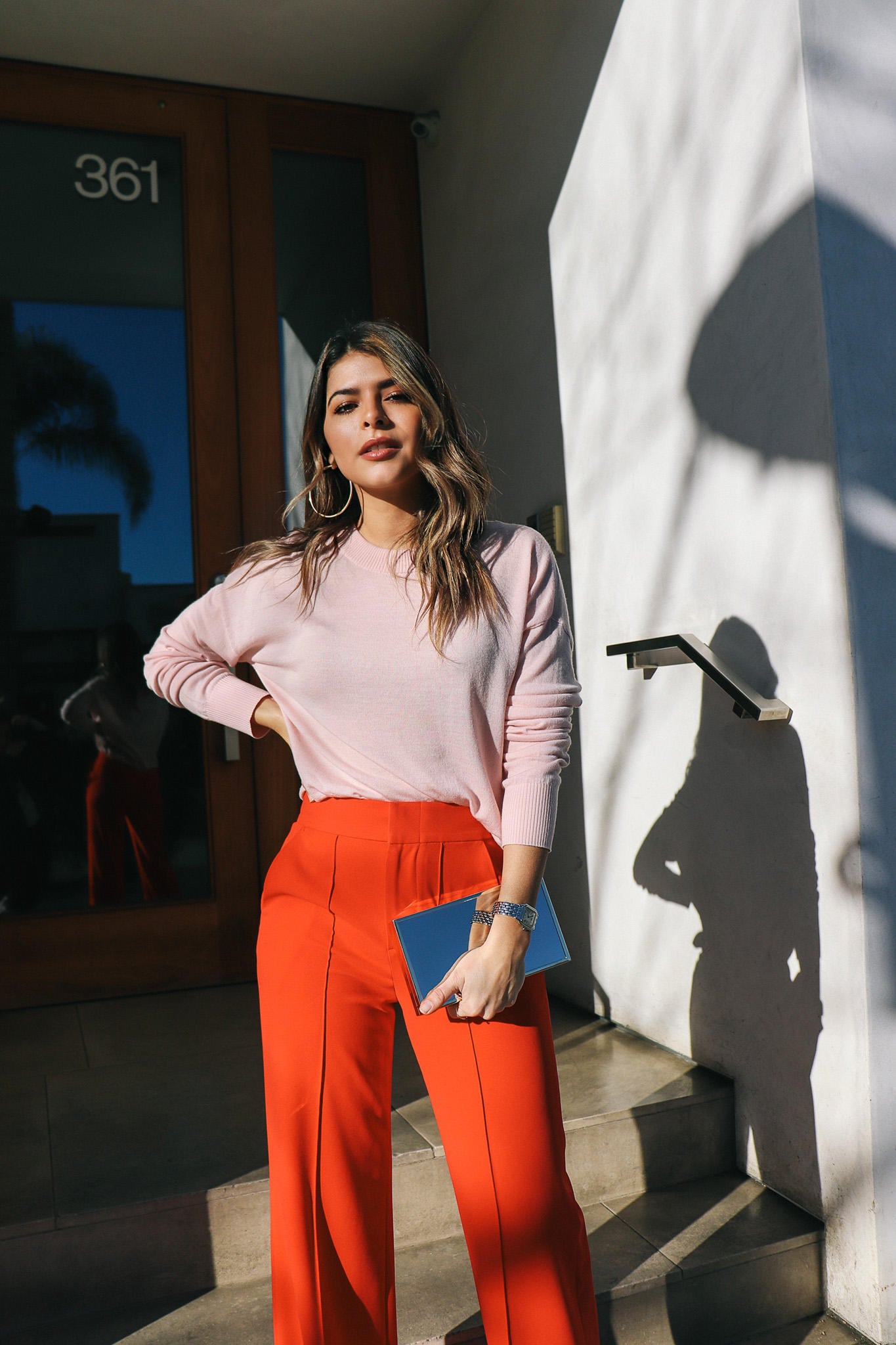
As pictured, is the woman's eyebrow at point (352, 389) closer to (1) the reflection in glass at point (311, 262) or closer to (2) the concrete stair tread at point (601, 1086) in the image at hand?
(2) the concrete stair tread at point (601, 1086)

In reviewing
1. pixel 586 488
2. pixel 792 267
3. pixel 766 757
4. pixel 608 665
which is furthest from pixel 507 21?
pixel 766 757

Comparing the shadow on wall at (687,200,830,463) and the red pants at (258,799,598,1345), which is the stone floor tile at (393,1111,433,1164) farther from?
the shadow on wall at (687,200,830,463)

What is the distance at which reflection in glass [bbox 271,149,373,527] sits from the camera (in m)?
3.26

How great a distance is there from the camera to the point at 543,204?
9.10 ft

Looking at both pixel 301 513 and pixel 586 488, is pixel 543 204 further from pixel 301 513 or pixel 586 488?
pixel 301 513

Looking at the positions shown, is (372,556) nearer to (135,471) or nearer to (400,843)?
(400,843)

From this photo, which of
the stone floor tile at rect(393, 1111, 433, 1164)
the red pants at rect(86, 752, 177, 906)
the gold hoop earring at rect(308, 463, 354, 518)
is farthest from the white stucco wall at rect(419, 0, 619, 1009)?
the gold hoop earring at rect(308, 463, 354, 518)

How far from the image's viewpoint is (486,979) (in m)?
1.15

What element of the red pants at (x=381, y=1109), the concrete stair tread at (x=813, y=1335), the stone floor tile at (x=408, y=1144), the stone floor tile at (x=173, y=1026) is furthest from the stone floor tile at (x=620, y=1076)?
the red pants at (x=381, y=1109)

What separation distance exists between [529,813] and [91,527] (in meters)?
2.20

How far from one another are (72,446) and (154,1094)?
1.79 m

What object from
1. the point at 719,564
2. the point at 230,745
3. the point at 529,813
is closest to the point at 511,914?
the point at 529,813

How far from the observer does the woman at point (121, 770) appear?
9.85 feet

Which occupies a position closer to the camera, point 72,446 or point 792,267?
point 792,267
